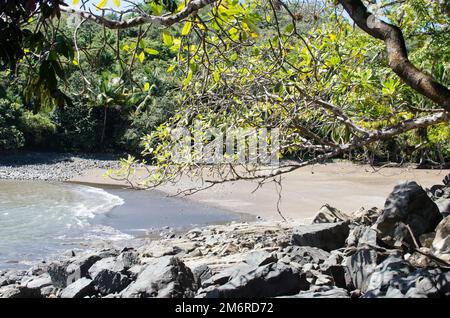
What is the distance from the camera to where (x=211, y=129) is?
5.47 m

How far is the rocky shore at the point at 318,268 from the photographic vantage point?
375 centimetres

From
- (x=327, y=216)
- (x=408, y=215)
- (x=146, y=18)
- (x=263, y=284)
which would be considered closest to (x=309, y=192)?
(x=327, y=216)

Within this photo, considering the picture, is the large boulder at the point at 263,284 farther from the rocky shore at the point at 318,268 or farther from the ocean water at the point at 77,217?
the ocean water at the point at 77,217

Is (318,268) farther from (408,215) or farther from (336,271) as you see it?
(408,215)

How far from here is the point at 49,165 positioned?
2938cm

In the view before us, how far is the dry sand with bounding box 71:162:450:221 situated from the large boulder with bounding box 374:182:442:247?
8021mm

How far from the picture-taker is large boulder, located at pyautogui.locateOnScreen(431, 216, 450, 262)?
13.9 feet

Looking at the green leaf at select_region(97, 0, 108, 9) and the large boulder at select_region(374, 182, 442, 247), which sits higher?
the green leaf at select_region(97, 0, 108, 9)

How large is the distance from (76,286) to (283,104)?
284 centimetres

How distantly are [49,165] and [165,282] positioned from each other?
26555 millimetres

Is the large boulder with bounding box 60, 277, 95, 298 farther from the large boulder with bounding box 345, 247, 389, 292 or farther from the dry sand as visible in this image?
the dry sand

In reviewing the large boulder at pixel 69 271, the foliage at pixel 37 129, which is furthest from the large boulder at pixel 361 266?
the foliage at pixel 37 129

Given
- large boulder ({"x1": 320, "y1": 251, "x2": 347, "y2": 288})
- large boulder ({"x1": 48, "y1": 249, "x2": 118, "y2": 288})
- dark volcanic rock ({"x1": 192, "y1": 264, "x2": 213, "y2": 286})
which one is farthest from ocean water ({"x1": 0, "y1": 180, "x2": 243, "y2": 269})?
→ large boulder ({"x1": 320, "y1": 251, "x2": 347, "y2": 288})
